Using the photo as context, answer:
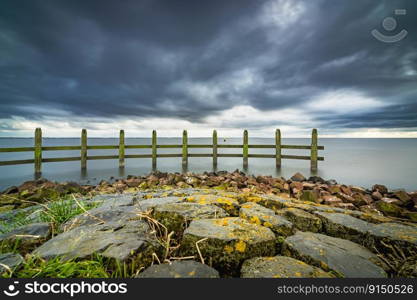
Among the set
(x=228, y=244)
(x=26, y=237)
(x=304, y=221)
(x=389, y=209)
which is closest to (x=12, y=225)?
(x=26, y=237)

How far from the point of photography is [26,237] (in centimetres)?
133

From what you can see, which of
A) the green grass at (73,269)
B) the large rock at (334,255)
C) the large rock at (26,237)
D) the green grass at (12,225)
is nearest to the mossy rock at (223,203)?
the large rock at (334,255)

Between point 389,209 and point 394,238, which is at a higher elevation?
point 394,238

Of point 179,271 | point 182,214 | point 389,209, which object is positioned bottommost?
point 389,209

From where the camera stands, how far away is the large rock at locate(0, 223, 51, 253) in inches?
50.5

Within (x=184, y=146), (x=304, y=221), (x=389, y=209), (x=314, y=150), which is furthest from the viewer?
(x=184, y=146)

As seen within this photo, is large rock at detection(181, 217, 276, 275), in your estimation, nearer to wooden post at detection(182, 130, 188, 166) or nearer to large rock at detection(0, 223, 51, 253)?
large rock at detection(0, 223, 51, 253)

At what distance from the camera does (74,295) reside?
0.92 meters

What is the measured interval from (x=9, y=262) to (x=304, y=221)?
192cm

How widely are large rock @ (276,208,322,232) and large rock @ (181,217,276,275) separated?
0.46 metres

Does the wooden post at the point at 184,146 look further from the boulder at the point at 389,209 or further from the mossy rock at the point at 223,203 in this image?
the mossy rock at the point at 223,203

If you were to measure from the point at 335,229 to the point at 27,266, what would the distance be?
6.50 feet

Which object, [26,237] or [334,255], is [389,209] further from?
[26,237]

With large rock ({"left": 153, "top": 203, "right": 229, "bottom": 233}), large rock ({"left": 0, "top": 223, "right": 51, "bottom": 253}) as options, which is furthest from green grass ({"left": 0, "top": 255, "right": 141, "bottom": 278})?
large rock ({"left": 153, "top": 203, "right": 229, "bottom": 233})
